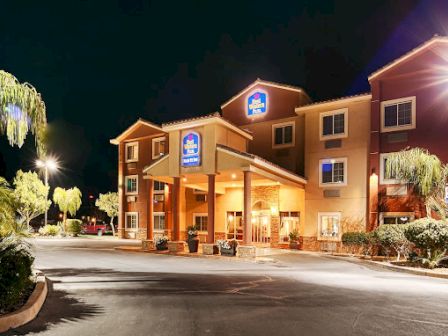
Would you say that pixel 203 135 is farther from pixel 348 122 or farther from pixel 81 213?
pixel 81 213

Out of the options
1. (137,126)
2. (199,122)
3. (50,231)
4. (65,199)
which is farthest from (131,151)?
(199,122)

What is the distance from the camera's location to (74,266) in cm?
1527

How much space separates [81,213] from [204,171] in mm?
58778

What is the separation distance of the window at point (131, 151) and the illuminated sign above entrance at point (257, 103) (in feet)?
42.5

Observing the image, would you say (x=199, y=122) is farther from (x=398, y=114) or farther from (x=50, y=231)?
(x=50, y=231)

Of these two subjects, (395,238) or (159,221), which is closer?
(395,238)

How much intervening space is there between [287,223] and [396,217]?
24.1ft

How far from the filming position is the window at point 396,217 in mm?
21188

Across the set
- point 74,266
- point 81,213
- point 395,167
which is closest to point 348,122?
point 395,167

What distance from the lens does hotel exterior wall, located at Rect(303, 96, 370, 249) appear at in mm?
23422

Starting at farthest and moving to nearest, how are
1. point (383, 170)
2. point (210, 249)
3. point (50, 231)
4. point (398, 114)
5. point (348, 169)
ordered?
1. point (50, 231)
2. point (348, 169)
3. point (383, 170)
4. point (398, 114)
5. point (210, 249)

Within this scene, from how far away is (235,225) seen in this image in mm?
28891

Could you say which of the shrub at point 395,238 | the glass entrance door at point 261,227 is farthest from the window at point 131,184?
the shrub at point 395,238

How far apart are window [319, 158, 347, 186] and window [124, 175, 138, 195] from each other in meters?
18.5
